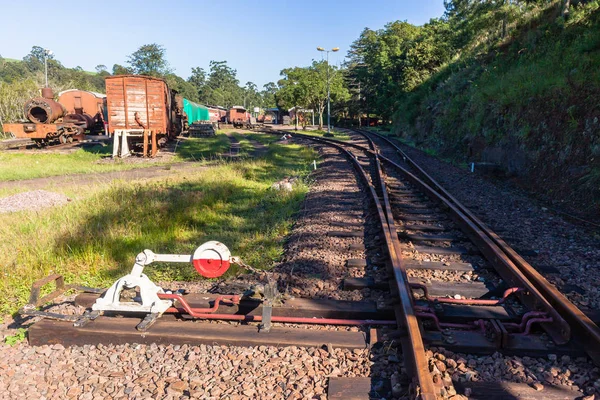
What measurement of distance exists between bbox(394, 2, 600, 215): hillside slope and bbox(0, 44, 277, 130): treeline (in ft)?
109

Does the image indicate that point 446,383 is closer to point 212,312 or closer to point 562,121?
point 212,312

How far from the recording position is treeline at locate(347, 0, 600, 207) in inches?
338

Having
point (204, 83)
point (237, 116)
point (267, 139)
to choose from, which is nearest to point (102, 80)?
point (204, 83)

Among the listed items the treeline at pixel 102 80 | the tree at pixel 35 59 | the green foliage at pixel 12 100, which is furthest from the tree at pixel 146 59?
the tree at pixel 35 59

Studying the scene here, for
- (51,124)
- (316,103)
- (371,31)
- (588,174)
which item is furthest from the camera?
(371,31)

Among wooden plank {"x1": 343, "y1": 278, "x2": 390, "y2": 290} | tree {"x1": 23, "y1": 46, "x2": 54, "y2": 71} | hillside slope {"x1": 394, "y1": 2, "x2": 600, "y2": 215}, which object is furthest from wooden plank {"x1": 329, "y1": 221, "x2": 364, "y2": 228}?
tree {"x1": 23, "y1": 46, "x2": 54, "y2": 71}

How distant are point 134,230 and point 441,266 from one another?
4.50 m

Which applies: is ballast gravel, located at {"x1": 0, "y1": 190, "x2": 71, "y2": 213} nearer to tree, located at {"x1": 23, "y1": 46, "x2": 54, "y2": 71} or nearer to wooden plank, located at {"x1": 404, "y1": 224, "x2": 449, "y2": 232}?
wooden plank, located at {"x1": 404, "y1": 224, "x2": 449, "y2": 232}

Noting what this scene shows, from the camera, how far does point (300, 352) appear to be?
9.34 ft

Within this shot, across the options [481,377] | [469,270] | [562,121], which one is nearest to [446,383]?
[481,377]

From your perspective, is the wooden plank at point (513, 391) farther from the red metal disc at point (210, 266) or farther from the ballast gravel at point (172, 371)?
the red metal disc at point (210, 266)

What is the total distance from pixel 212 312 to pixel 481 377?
2.01 meters

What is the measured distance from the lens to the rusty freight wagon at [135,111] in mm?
18156

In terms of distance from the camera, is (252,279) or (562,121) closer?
(252,279)
